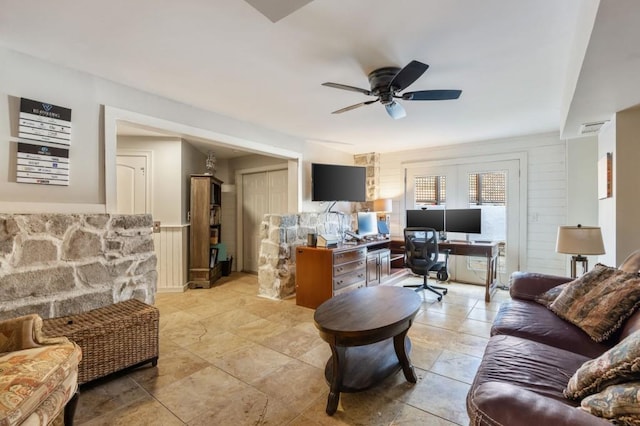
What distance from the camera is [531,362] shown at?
1455 millimetres

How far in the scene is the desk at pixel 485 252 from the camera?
397cm

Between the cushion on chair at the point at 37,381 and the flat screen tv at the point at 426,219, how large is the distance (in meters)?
4.53

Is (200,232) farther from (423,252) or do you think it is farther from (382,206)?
(423,252)

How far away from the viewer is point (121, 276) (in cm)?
264

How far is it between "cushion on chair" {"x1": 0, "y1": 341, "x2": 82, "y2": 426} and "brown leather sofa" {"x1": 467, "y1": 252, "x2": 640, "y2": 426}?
178 centimetres

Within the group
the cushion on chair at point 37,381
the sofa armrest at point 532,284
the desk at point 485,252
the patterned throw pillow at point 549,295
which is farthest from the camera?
the desk at point 485,252

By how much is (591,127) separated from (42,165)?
5.08m

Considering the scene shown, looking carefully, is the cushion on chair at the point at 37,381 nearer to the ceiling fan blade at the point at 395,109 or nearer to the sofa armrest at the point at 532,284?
the ceiling fan blade at the point at 395,109

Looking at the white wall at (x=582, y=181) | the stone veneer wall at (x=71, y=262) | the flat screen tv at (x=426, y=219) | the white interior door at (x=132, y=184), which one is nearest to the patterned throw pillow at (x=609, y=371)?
the stone veneer wall at (x=71, y=262)

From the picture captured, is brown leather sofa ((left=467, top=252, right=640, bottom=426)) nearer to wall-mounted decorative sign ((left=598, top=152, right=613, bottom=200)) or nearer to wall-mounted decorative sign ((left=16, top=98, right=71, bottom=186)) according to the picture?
wall-mounted decorative sign ((left=598, top=152, right=613, bottom=200))

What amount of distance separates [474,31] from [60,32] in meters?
2.66

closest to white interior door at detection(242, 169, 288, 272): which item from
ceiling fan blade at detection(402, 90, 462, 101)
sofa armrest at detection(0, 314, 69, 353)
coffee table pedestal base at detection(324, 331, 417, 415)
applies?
ceiling fan blade at detection(402, 90, 462, 101)

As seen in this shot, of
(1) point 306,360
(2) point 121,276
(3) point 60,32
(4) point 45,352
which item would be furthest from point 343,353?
(3) point 60,32

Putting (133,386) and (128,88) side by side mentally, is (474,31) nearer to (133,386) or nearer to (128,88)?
(128,88)
